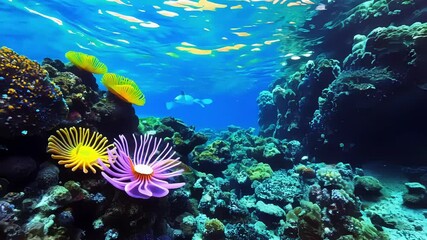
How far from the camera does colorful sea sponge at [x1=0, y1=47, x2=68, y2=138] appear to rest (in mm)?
3912

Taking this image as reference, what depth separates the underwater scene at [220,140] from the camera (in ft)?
13.1

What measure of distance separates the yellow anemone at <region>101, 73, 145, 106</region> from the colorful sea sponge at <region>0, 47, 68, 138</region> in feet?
4.06

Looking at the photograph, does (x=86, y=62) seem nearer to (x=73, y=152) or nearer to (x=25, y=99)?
(x=25, y=99)

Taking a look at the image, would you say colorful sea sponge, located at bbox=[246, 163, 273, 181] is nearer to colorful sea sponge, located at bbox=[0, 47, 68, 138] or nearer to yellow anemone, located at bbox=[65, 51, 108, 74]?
yellow anemone, located at bbox=[65, 51, 108, 74]

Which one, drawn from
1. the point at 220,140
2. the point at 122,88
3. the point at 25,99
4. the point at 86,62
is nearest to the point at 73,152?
the point at 25,99

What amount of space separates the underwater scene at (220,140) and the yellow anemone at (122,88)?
3 cm

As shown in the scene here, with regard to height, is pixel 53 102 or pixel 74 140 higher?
pixel 53 102

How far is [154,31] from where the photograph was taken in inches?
764

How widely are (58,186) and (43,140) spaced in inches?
39.5

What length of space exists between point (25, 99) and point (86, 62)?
2.47 meters

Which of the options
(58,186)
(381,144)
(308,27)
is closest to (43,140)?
(58,186)

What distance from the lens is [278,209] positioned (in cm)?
701

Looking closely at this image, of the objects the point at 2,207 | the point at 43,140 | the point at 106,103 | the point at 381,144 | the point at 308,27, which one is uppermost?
the point at 308,27

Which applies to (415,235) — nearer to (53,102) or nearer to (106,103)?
(106,103)
